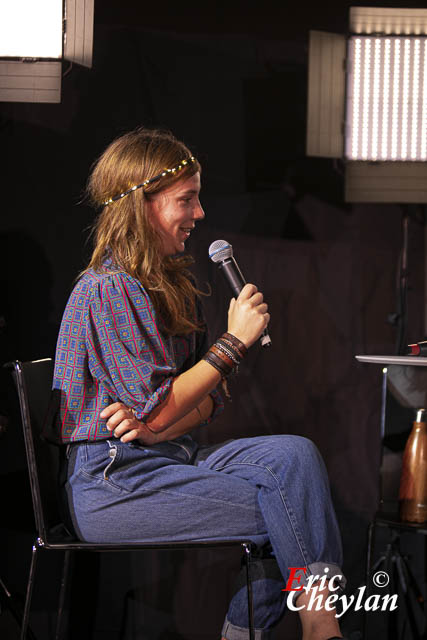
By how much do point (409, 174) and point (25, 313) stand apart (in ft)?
4.15

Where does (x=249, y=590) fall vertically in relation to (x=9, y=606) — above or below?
above

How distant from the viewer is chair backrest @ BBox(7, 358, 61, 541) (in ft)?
5.11

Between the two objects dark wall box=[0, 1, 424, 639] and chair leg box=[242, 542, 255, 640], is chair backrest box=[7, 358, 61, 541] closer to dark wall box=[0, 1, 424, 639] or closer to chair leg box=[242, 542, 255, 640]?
chair leg box=[242, 542, 255, 640]

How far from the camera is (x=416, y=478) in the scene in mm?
2002

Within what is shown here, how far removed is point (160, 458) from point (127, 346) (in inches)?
10.2

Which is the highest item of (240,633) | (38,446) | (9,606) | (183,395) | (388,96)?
(388,96)

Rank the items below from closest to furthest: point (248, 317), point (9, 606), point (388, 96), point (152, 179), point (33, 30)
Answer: point (248, 317) < point (152, 179) < point (9, 606) < point (33, 30) < point (388, 96)

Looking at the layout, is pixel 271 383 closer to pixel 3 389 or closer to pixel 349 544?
pixel 349 544

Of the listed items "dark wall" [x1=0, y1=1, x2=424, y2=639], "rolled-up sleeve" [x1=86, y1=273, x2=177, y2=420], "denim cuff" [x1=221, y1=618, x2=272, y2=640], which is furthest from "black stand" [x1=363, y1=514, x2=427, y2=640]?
"rolled-up sleeve" [x1=86, y1=273, x2=177, y2=420]

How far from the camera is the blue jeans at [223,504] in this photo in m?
1.49

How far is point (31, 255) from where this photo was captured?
221 cm

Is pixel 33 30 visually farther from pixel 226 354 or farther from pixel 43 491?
pixel 43 491

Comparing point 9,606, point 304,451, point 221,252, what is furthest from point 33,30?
point 9,606

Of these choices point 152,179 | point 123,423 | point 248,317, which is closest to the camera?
point 123,423
